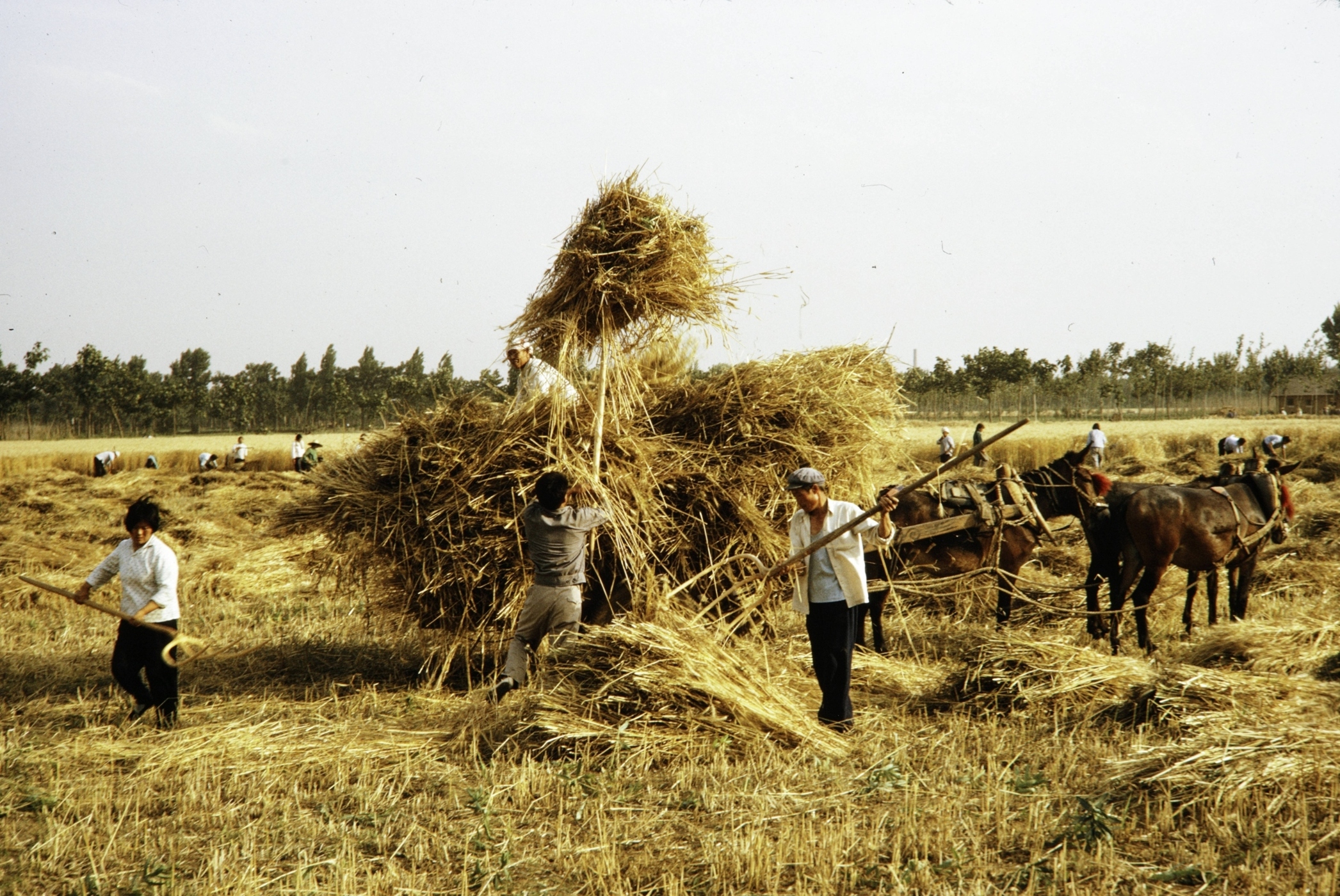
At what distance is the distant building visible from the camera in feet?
170

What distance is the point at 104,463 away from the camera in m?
26.2

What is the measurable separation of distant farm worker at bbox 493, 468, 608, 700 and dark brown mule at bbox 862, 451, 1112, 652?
3061mm

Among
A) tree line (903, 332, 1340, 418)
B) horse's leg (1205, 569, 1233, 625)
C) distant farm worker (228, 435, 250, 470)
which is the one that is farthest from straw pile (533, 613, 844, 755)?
tree line (903, 332, 1340, 418)

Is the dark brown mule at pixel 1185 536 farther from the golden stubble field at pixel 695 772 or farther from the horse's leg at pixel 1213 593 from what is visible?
the golden stubble field at pixel 695 772

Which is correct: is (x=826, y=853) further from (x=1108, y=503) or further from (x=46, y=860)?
(x=1108, y=503)

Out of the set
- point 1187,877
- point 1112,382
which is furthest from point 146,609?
point 1112,382

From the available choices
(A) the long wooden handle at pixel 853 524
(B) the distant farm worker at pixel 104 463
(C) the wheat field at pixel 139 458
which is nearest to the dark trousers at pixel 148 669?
(A) the long wooden handle at pixel 853 524

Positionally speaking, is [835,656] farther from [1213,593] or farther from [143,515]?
[1213,593]

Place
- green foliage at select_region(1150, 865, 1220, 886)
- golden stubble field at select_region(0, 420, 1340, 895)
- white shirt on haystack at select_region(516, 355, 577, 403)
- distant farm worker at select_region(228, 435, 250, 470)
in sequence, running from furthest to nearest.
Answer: distant farm worker at select_region(228, 435, 250, 470) → white shirt on haystack at select_region(516, 355, 577, 403) → golden stubble field at select_region(0, 420, 1340, 895) → green foliage at select_region(1150, 865, 1220, 886)

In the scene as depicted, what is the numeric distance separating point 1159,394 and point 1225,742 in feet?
205

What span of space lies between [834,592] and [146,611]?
3959 mm

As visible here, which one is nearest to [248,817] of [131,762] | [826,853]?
[131,762]

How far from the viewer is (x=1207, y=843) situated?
3.45 metres

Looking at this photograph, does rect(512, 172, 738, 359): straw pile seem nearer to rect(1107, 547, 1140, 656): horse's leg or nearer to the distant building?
rect(1107, 547, 1140, 656): horse's leg
